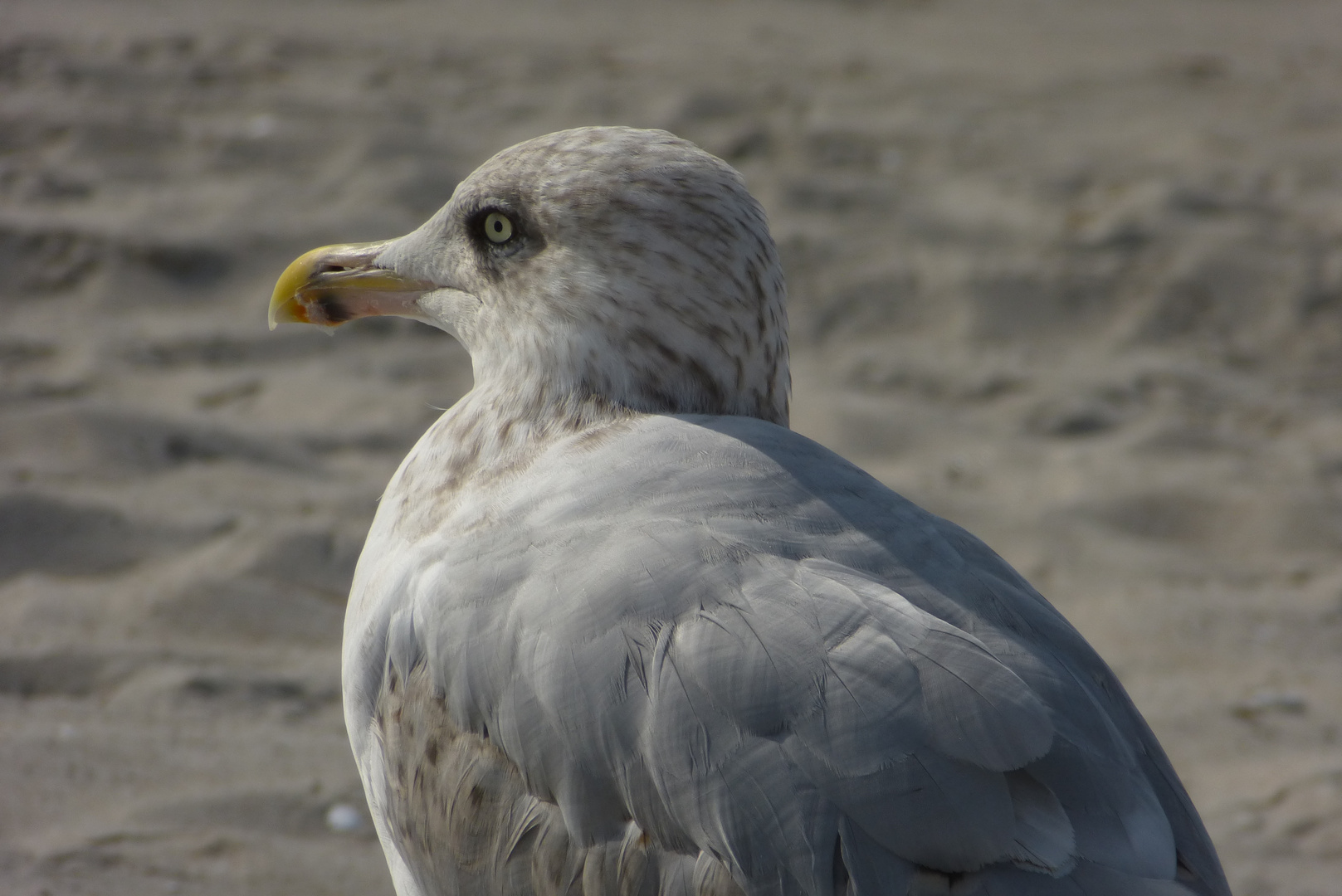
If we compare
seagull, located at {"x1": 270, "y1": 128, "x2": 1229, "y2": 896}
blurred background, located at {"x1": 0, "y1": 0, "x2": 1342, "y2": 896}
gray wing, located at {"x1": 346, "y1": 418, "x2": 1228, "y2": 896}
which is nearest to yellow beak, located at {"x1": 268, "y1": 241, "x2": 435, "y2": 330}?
seagull, located at {"x1": 270, "y1": 128, "x2": 1229, "y2": 896}

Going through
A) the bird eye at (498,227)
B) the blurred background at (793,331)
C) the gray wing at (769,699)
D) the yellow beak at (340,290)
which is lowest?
the blurred background at (793,331)

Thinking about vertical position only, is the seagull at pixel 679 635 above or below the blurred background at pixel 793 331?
above

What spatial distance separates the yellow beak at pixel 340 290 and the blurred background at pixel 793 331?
988 mm

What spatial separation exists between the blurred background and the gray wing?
103 cm

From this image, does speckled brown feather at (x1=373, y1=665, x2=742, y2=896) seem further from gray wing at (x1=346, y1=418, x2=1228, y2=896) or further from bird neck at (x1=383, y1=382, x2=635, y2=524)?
bird neck at (x1=383, y1=382, x2=635, y2=524)

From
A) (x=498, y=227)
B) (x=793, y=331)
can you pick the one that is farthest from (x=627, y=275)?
(x=793, y=331)

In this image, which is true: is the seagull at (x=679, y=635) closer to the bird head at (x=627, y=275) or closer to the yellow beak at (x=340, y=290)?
the bird head at (x=627, y=275)

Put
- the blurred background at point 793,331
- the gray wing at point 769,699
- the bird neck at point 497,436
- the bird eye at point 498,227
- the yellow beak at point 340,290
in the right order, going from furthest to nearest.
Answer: the blurred background at point 793,331, the yellow beak at point 340,290, the bird eye at point 498,227, the bird neck at point 497,436, the gray wing at point 769,699

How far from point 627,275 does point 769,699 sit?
27.2 inches

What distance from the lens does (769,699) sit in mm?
1502

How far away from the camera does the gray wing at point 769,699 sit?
4.75ft

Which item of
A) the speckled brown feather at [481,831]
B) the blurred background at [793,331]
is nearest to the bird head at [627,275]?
the speckled brown feather at [481,831]

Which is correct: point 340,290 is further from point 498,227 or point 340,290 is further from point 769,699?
point 769,699

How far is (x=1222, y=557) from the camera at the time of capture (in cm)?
367
